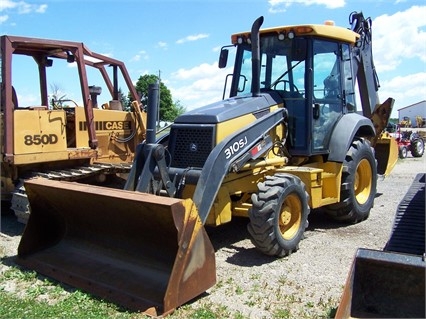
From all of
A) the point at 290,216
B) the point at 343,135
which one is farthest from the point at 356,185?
the point at 290,216

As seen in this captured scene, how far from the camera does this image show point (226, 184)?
210 inches

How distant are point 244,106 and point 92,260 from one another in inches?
97.8

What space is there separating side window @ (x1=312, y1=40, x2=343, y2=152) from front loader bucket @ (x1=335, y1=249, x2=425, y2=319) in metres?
3.15


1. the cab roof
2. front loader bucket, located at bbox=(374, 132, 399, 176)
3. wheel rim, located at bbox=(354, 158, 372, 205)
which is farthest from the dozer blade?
front loader bucket, located at bbox=(374, 132, 399, 176)

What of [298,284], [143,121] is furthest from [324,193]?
[143,121]

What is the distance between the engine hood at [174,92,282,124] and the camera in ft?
17.7

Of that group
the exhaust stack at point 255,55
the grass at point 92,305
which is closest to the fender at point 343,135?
the exhaust stack at point 255,55

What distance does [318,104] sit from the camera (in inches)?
245

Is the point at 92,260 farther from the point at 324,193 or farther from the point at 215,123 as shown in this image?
the point at 324,193

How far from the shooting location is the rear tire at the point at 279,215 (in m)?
4.89

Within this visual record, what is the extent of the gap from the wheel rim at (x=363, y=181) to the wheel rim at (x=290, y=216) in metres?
1.95

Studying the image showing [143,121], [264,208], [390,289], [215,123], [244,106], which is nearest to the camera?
[390,289]

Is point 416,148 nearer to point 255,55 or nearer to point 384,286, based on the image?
point 255,55

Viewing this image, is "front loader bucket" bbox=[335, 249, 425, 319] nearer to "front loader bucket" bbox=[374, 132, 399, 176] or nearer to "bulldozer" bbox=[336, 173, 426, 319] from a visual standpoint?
"bulldozer" bbox=[336, 173, 426, 319]
